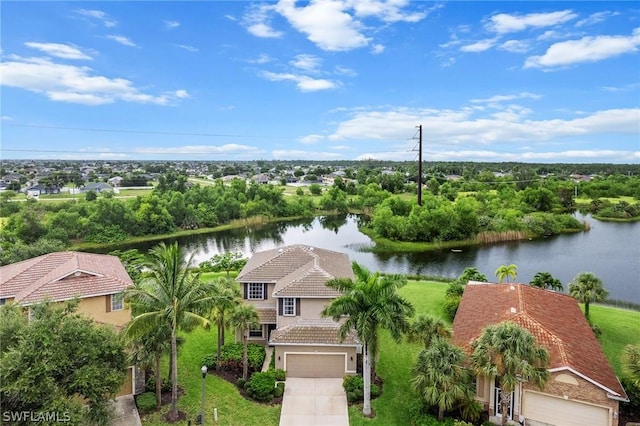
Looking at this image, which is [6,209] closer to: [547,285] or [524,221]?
[547,285]

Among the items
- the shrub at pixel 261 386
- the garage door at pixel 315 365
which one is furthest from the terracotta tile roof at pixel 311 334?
the shrub at pixel 261 386

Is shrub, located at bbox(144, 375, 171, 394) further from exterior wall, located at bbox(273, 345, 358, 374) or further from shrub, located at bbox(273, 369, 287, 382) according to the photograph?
exterior wall, located at bbox(273, 345, 358, 374)

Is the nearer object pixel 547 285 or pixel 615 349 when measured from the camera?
pixel 615 349

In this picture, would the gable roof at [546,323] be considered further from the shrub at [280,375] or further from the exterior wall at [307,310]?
the shrub at [280,375]

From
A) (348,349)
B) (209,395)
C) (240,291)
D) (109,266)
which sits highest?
(109,266)

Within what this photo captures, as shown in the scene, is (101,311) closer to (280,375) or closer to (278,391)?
(280,375)

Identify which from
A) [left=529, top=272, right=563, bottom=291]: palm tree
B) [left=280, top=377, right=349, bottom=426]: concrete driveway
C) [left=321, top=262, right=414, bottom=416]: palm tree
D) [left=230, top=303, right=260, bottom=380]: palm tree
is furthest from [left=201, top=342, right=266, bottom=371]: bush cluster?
[left=529, top=272, right=563, bottom=291]: palm tree

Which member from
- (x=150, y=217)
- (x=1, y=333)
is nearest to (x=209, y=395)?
(x=1, y=333)
